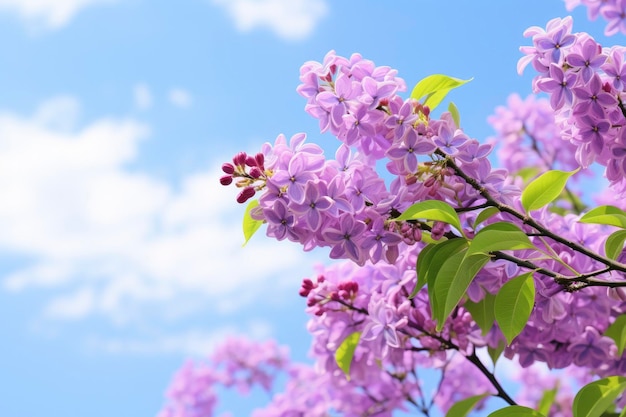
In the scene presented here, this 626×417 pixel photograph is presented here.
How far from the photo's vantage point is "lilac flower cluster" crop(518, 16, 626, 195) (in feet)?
5.50

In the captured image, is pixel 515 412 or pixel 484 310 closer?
pixel 515 412

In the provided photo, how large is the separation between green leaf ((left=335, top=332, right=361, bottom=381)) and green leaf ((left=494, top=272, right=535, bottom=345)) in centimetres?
62

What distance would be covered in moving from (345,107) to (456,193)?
0.29 m

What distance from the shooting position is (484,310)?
6.15ft

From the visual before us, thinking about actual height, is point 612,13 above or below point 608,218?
above

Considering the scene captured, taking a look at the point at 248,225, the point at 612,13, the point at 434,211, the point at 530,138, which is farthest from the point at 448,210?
the point at 530,138

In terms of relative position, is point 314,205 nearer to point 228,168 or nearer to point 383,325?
point 228,168

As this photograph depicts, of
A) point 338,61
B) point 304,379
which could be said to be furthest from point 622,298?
point 304,379

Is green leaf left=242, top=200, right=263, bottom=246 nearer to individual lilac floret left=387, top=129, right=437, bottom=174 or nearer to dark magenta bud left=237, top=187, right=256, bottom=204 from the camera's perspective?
dark magenta bud left=237, top=187, right=256, bottom=204

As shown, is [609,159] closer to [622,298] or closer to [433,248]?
[622,298]

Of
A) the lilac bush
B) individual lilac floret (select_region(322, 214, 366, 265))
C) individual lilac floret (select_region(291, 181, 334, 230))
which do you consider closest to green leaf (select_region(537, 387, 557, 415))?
the lilac bush

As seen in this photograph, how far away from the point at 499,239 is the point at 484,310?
17.0 inches

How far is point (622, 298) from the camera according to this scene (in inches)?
76.4

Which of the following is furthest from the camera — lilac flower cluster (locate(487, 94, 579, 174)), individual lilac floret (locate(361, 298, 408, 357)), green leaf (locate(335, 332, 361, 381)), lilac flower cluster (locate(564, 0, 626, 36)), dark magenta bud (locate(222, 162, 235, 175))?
lilac flower cluster (locate(487, 94, 579, 174))
